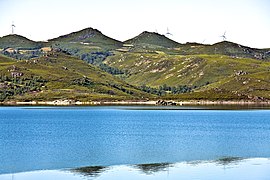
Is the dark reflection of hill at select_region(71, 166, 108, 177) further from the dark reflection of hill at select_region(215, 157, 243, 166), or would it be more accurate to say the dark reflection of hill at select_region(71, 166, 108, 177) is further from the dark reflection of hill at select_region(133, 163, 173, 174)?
the dark reflection of hill at select_region(215, 157, 243, 166)

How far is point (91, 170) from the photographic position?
57.2 meters

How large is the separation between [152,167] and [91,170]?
7.22 metres

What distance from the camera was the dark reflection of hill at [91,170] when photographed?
54406 millimetres

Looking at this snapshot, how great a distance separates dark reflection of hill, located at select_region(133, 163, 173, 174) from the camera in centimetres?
5716

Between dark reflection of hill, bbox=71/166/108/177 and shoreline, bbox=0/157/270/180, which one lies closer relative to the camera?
shoreline, bbox=0/157/270/180

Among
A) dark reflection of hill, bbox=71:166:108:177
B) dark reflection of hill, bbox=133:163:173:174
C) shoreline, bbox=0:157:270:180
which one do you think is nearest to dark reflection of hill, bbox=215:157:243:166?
shoreline, bbox=0:157:270:180

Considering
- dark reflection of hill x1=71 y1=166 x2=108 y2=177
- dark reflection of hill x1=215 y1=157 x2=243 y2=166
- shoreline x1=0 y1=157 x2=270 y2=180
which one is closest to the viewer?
shoreline x1=0 y1=157 x2=270 y2=180

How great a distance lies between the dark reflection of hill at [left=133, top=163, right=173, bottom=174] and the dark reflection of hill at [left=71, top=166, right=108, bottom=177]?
421 cm

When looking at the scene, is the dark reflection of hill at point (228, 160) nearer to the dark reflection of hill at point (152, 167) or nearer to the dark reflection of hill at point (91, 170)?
the dark reflection of hill at point (152, 167)

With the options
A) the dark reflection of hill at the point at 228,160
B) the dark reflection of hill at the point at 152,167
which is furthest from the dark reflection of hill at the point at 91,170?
the dark reflection of hill at the point at 228,160

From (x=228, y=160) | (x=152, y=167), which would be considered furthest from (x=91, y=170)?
(x=228, y=160)

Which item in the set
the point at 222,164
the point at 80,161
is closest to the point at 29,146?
the point at 80,161

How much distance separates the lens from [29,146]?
82.1 meters

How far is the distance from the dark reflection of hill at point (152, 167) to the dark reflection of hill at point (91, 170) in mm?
4213
